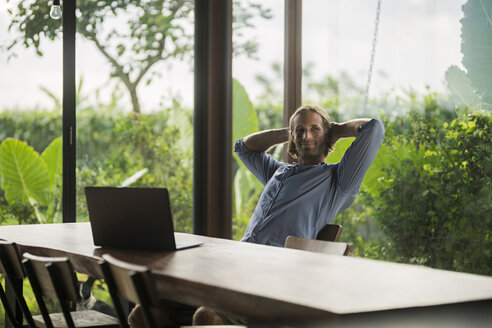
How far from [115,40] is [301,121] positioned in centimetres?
192

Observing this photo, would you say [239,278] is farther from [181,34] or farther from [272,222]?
[181,34]

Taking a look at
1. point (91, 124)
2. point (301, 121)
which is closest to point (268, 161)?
point (301, 121)

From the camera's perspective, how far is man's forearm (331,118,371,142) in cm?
368

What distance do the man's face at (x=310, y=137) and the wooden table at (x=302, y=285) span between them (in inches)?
48.2

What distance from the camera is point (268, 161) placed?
13.5 feet

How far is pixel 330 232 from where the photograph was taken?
335 centimetres

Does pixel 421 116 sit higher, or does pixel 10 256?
pixel 421 116

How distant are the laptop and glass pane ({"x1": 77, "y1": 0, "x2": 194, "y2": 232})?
86.0 inches

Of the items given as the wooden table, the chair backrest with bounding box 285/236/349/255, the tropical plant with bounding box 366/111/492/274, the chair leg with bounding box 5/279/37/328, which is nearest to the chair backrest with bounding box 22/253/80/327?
the wooden table

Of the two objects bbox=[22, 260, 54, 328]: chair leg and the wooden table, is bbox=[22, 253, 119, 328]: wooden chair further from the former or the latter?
the wooden table

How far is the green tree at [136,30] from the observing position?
4715 mm

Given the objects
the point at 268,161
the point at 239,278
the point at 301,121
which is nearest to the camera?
the point at 239,278

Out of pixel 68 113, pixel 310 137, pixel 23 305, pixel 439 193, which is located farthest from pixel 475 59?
pixel 68 113

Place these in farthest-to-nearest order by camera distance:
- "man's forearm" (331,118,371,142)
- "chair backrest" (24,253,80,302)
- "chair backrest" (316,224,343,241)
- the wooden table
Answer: "man's forearm" (331,118,371,142), "chair backrest" (316,224,343,241), "chair backrest" (24,253,80,302), the wooden table
